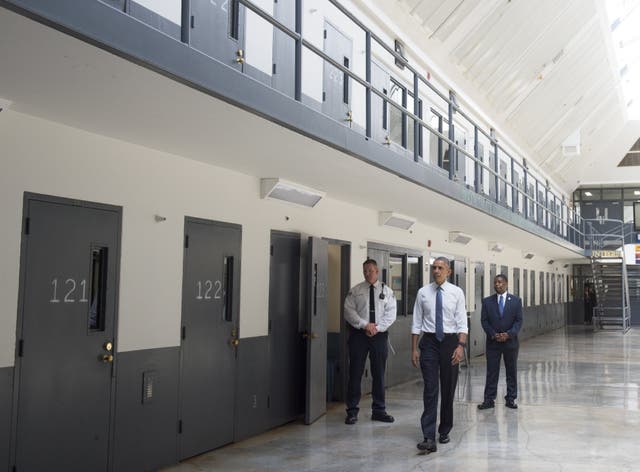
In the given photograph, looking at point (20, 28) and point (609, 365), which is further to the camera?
point (609, 365)

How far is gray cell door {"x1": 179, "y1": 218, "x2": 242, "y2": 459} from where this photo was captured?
5.97 metres

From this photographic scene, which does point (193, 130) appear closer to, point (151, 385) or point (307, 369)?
point (151, 385)

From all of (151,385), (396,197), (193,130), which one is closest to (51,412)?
(151,385)

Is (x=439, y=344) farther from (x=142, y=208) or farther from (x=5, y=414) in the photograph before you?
(x=5, y=414)

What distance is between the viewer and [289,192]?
7461 mm

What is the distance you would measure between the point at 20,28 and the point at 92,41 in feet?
1.00

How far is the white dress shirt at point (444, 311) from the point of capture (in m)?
6.17

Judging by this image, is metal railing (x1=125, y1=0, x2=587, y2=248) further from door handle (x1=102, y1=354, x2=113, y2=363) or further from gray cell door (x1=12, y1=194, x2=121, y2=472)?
door handle (x1=102, y1=354, x2=113, y2=363)

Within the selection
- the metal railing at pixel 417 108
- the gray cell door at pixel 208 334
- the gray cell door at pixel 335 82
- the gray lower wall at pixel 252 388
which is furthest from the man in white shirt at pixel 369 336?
the gray cell door at pixel 335 82

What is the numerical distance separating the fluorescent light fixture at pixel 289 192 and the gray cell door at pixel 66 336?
2.14 meters

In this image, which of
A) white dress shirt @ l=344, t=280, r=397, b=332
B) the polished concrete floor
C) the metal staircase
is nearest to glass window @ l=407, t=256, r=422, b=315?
the polished concrete floor

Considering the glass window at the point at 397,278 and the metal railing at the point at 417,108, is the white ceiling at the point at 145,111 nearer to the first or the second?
the metal railing at the point at 417,108

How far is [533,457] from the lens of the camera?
5.98m

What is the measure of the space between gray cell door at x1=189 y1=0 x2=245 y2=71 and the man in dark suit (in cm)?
437
